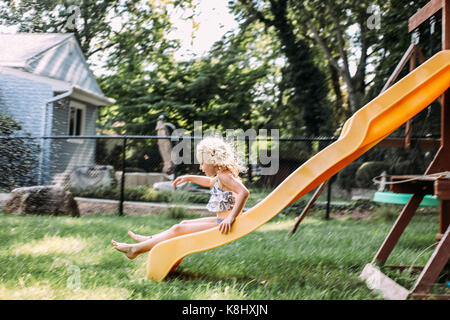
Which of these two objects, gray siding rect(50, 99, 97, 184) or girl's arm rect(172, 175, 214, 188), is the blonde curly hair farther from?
gray siding rect(50, 99, 97, 184)

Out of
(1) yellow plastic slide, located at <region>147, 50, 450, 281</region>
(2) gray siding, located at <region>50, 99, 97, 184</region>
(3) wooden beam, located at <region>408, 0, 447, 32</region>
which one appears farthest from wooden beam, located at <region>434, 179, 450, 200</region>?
(2) gray siding, located at <region>50, 99, 97, 184</region>

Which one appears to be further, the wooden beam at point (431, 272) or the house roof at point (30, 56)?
the house roof at point (30, 56)

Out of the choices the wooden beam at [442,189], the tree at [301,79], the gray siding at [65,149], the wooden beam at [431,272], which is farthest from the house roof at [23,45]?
the wooden beam at [431,272]

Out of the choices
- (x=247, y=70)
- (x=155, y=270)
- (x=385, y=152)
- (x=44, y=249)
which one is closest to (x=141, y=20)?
(x=247, y=70)

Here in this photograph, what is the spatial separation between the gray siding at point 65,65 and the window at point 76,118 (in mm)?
877

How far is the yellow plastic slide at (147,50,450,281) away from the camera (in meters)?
2.67

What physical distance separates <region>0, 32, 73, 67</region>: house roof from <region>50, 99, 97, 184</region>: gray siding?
1.51 m

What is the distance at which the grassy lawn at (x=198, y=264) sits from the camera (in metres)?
2.67

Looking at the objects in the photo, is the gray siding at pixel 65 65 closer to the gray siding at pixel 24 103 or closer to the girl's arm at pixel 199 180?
the gray siding at pixel 24 103

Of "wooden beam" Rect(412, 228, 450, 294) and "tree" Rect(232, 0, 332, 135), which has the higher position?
"tree" Rect(232, 0, 332, 135)

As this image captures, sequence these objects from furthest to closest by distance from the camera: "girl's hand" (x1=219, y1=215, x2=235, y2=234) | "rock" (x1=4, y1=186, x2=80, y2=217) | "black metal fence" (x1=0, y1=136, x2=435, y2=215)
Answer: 1. "black metal fence" (x1=0, y1=136, x2=435, y2=215)
2. "rock" (x1=4, y1=186, x2=80, y2=217)
3. "girl's hand" (x1=219, y1=215, x2=235, y2=234)

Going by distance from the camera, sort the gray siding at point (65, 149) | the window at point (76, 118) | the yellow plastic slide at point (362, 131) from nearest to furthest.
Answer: the yellow plastic slide at point (362, 131) < the gray siding at point (65, 149) < the window at point (76, 118)

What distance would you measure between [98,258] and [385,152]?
29.5 feet

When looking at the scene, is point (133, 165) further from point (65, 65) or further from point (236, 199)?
point (236, 199)
